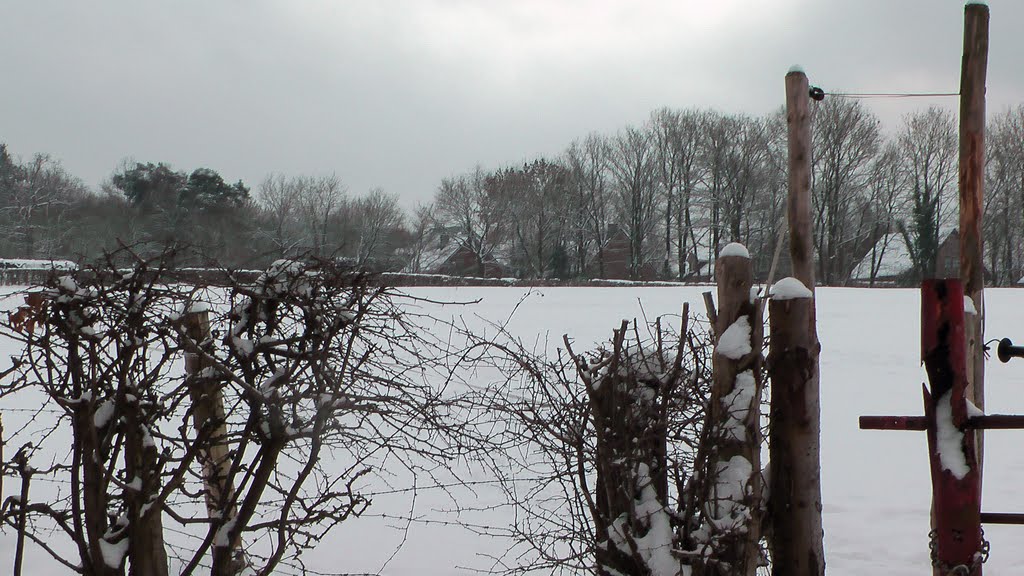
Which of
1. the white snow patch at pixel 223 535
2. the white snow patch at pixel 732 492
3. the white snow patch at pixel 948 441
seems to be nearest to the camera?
the white snow patch at pixel 948 441

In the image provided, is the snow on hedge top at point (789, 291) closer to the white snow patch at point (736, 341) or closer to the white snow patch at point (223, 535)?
the white snow patch at point (736, 341)

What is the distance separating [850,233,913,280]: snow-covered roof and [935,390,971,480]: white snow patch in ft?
155

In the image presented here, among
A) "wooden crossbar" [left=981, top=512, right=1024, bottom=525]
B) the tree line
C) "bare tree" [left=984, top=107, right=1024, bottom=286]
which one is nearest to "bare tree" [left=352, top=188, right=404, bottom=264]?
the tree line

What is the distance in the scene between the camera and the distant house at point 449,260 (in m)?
53.2

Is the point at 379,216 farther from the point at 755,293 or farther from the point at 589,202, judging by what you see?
the point at 755,293

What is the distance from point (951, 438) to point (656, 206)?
46.1 metres

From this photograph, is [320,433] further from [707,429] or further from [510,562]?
[510,562]

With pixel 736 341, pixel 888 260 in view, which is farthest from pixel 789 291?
pixel 888 260

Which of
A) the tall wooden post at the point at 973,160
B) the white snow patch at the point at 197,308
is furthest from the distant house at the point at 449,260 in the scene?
the white snow patch at the point at 197,308

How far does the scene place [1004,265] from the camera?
147 feet

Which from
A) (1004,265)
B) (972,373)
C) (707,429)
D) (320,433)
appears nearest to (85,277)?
(320,433)

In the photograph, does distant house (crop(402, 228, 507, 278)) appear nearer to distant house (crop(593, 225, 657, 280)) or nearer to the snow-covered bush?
distant house (crop(593, 225, 657, 280))

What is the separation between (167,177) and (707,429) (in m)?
45.4

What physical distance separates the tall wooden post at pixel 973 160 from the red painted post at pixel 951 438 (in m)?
2.02
